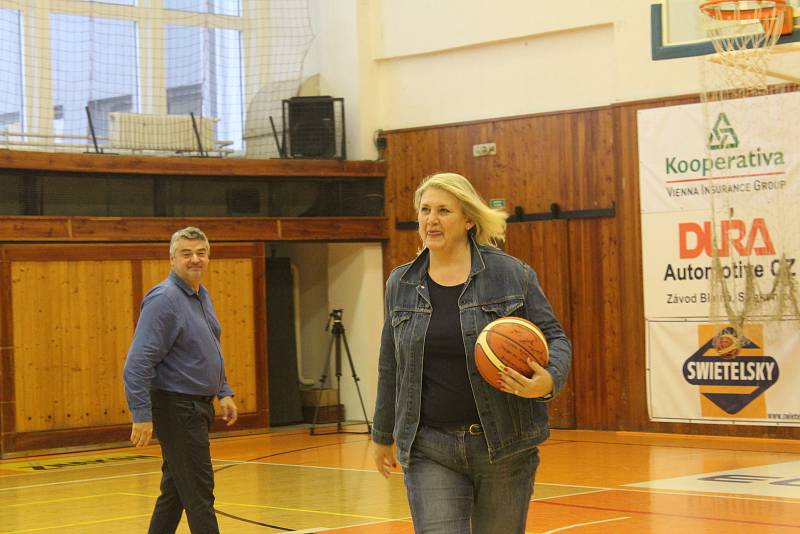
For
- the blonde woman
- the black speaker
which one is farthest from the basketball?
the black speaker

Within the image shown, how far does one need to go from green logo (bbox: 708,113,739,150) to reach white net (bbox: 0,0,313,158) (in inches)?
236

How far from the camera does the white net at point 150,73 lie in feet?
47.0

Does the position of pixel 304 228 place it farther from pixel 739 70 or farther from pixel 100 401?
pixel 739 70

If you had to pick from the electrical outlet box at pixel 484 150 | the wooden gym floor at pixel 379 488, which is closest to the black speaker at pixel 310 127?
the electrical outlet box at pixel 484 150

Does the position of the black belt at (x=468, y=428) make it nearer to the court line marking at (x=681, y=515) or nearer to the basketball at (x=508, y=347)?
the basketball at (x=508, y=347)

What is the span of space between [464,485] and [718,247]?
9716 mm

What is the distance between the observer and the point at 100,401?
550 inches

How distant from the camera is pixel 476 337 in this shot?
3828 mm

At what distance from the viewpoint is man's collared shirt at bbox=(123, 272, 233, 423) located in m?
5.91

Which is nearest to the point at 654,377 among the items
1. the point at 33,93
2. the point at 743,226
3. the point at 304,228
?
the point at 743,226

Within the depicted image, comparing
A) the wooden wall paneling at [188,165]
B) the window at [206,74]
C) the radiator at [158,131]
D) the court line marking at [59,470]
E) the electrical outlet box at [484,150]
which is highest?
the window at [206,74]

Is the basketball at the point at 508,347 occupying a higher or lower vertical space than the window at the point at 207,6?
lower

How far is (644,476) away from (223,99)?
8259 millimetres

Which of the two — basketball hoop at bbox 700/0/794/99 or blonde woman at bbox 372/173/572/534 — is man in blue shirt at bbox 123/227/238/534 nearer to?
blonde woman at bbox 372/173/572/534
